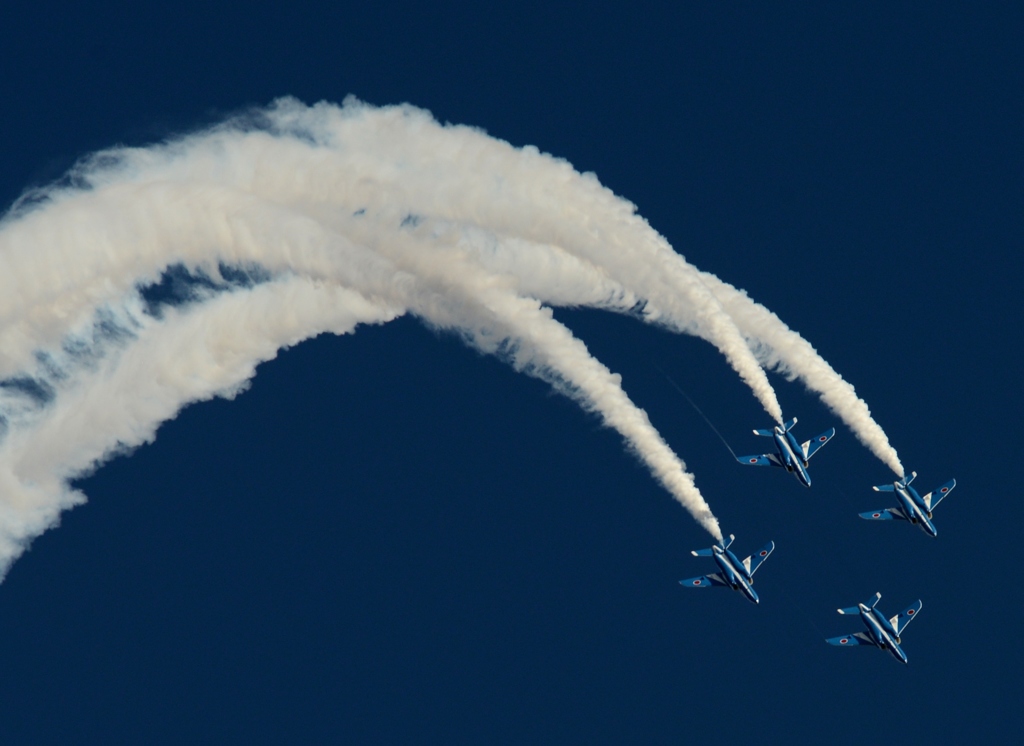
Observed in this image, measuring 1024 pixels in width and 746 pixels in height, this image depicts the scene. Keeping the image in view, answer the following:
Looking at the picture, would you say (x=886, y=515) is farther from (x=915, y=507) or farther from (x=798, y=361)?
(x=798, y=361)

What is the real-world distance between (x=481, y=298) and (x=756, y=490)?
16.3 metres

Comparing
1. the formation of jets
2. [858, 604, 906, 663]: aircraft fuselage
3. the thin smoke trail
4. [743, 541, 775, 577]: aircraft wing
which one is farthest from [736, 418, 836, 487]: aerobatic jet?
[858, 604, 906, 663]: aircraft fuselage

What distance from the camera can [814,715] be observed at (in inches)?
2544

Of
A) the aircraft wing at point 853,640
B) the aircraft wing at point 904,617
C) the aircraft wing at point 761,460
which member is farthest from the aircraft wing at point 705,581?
the aircraft wing at point 904,617

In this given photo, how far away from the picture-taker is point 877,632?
59.5 metres

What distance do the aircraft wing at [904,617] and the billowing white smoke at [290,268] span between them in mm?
11988

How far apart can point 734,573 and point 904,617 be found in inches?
288

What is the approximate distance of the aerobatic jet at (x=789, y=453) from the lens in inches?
2269

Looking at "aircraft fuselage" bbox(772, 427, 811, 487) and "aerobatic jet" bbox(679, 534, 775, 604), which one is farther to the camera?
"aircraft fuselage" bbox(772, 427, 811, 487)

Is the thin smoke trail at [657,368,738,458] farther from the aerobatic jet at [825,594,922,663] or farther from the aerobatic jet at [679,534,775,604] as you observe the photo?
the aerobatic jet at [825,594,922,663]

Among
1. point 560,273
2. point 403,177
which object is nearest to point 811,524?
point 560,273

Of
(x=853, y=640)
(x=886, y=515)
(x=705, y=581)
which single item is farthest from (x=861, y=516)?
(x=705, y=581)

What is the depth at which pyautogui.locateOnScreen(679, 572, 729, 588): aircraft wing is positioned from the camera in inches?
2275

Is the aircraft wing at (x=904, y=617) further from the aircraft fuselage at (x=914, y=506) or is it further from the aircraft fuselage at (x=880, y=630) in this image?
the aircraft fuselage at (x=914, y=506)
